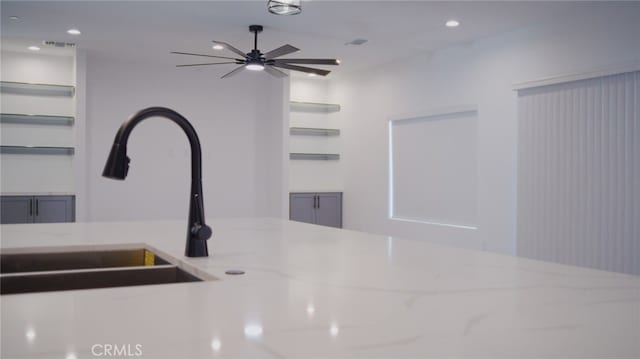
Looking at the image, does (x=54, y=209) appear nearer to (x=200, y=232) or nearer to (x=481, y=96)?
(x=481, y=96)

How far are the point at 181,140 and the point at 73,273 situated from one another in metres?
5.66

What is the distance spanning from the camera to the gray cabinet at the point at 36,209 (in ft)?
18.9

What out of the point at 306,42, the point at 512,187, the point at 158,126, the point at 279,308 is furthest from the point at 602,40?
the point at 158,126

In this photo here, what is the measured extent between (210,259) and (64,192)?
204 inches

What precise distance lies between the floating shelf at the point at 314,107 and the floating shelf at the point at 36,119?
2.82 meters

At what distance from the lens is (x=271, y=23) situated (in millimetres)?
5027

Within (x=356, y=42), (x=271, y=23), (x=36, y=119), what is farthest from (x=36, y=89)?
(x=356, y=42)

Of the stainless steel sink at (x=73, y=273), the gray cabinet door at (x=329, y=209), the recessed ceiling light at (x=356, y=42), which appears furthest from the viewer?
the gray cabinet door at (x=329, y=209)

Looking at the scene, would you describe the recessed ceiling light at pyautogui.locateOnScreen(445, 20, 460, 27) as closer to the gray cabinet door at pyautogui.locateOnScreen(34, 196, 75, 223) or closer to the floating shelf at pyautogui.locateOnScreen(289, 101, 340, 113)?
the floating shelf at pyautogui.locateOnScreen(289, 101, 340, 113)

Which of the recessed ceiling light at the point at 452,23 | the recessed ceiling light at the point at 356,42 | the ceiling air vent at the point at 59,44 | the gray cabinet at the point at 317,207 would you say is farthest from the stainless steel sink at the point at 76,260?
the gray cabinet at the point at 317,207

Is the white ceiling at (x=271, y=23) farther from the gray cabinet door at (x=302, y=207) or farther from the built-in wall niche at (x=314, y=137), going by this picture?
the gray cabinet door at (x=302, y=207)

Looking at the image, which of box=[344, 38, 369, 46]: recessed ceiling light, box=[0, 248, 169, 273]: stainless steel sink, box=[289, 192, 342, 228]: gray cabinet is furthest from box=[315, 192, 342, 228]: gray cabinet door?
box=[0, 248, 169, 273]: stainless steel sink

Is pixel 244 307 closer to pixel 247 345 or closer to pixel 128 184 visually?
pixel 247 345

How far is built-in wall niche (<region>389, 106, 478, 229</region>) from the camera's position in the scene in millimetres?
5801
